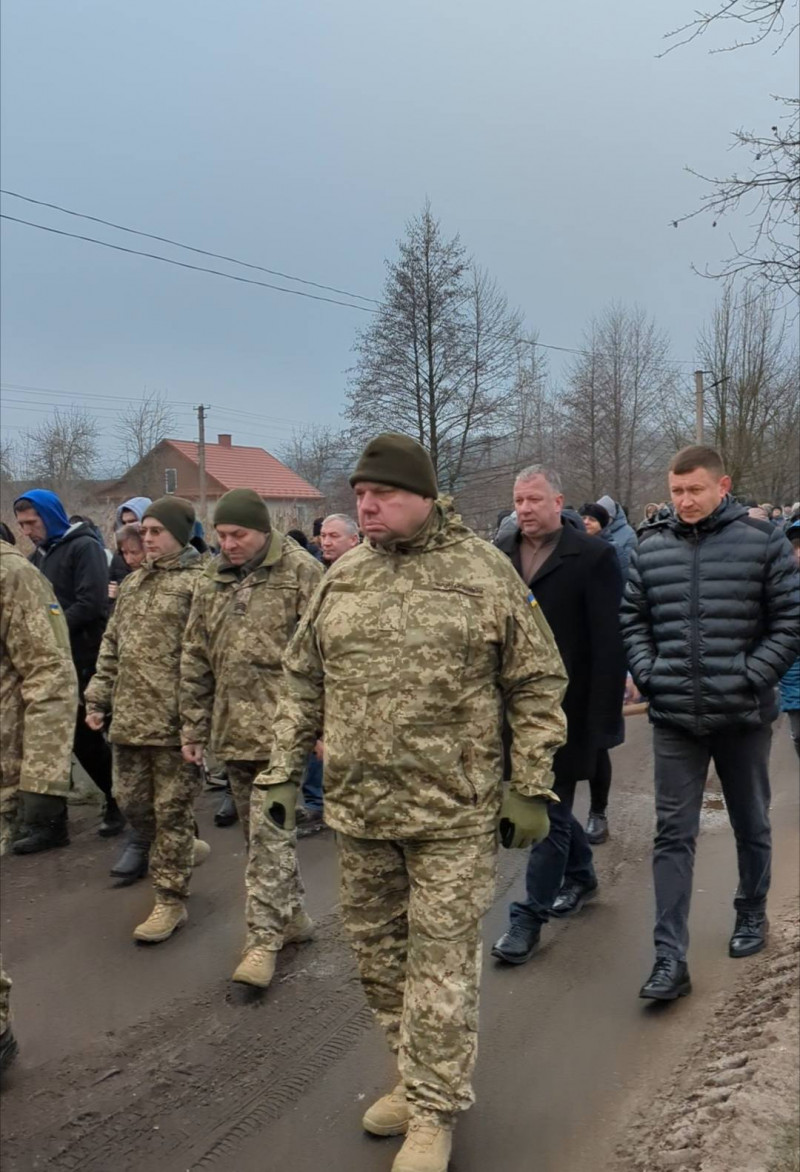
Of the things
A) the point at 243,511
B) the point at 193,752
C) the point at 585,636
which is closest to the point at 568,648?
the point at 585,636

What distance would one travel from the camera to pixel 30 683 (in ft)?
11.8

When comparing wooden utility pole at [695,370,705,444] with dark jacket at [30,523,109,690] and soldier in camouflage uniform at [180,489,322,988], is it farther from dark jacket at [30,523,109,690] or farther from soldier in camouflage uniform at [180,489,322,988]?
soldier in camouflage uniform at [180,489,322,988]

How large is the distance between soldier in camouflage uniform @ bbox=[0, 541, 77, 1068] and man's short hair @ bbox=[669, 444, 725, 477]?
2548 mm

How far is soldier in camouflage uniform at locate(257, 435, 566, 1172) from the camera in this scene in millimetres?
2902

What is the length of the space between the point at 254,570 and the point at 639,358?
102 feet

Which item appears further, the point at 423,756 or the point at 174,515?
the point at 174,515

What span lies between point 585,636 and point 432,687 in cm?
176

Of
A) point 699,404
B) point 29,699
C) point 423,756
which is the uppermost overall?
point 699,404

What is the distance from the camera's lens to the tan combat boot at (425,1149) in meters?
2.83

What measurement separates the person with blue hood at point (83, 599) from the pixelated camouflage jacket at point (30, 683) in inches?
112

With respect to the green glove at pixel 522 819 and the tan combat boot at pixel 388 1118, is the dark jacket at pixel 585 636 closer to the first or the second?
the green glove at pixel 522 819

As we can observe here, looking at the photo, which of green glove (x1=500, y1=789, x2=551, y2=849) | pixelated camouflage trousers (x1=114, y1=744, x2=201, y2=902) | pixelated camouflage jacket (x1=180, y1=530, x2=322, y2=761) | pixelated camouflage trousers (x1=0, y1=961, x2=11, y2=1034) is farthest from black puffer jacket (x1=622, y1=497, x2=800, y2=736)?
pixelated camouflage trousers (x1=0, y1=961, x2=11, y2=1034)

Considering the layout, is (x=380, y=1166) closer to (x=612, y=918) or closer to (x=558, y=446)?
(x=612, y=918)

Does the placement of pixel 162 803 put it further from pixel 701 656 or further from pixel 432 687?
pixel 701 656
